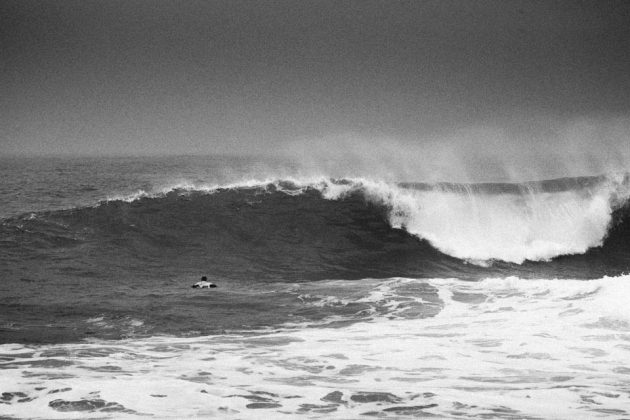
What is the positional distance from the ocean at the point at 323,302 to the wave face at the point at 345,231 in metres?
0.09

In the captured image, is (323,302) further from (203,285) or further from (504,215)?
(504,215)

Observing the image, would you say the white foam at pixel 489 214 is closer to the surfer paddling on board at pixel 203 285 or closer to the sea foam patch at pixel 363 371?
the surfer paddling on board at pixel 203 285

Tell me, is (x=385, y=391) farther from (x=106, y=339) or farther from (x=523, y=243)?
(x=523, y=243)

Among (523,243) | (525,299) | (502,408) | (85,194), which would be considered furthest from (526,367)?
(85,194)

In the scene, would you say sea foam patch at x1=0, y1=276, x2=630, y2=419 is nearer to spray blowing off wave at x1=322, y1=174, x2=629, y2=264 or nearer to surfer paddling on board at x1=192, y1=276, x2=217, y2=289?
surfer paddling on board at x1=192, y1=276, x2=217, y2=289

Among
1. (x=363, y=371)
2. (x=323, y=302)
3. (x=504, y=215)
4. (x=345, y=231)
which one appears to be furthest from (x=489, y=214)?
(x=363, y=371)

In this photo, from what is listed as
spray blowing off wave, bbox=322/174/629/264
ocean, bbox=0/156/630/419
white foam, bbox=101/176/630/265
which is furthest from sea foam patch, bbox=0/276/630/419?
spray blowing off wave, bbox=322/174/629/264

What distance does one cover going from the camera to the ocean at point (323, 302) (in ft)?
28.4

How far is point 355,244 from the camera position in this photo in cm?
2255

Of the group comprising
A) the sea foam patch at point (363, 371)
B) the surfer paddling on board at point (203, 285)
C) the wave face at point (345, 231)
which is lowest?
the sea foam patch at point (363, 371)

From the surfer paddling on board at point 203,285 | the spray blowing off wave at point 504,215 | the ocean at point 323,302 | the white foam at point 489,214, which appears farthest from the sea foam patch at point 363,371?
the spray blowing off wave at point 504,215

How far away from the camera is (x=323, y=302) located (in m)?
15.2

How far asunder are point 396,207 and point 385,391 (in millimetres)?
16634

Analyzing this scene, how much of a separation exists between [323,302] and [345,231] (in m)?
8.51
